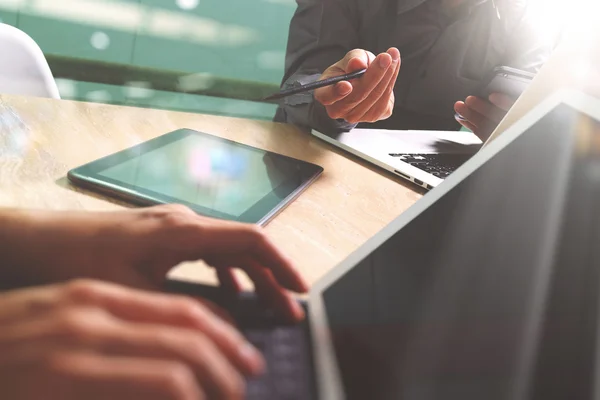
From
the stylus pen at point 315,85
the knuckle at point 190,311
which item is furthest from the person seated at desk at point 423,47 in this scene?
the knuckle at point 190,311

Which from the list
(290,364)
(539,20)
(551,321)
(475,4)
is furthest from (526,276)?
(539,20)

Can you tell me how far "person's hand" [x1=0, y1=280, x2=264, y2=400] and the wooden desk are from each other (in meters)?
0.15

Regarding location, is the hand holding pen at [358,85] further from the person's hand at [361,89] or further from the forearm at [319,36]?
the forearm at [319,36]

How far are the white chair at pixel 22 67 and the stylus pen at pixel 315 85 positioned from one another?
392 millimetres

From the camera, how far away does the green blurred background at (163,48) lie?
1.63 m

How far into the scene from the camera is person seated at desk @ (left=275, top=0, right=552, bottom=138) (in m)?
1.04

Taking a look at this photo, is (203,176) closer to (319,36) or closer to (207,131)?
(207,131)

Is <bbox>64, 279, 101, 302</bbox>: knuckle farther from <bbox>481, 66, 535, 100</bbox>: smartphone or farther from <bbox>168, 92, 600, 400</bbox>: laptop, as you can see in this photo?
<bbox>481, 66, 535, 100</bbox>: smartphone

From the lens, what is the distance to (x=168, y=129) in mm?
715

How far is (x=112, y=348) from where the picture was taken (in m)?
0.22

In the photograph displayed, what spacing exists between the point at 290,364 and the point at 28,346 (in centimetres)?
13

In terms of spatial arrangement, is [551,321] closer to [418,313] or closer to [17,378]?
[418,313]

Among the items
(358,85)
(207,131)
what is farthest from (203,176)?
(358,85)

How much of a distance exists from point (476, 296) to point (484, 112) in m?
0.68
